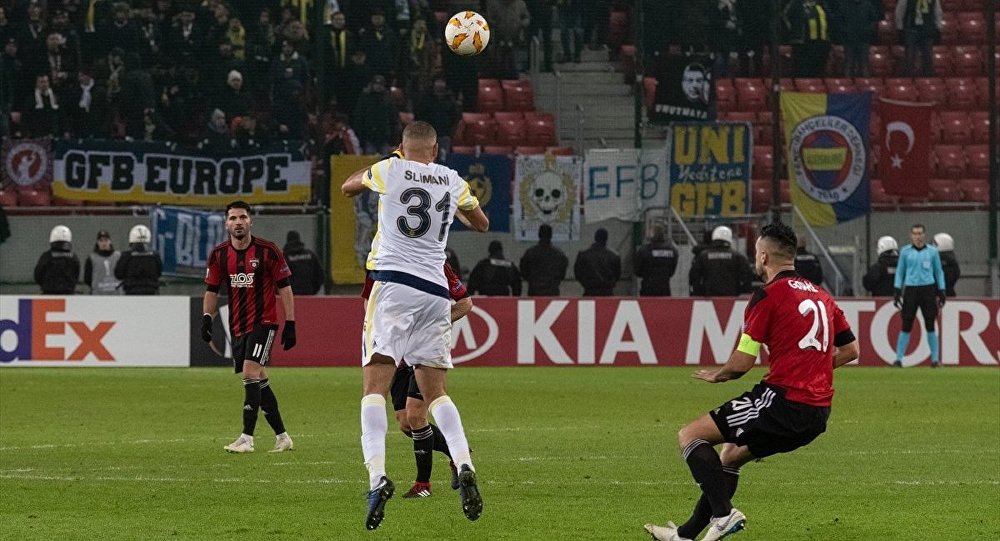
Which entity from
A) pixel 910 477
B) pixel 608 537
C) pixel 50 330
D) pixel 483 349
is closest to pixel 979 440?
pixel 910 477

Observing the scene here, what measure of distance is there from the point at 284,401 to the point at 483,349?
20.0 feet

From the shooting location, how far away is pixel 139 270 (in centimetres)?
2566

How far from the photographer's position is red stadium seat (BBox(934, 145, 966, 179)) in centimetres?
3206

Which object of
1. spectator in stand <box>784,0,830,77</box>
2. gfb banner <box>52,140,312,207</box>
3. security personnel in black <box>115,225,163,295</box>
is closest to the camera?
security personnel in black <box>115,225,163,295</box>

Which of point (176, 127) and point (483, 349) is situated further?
point (176, 127)

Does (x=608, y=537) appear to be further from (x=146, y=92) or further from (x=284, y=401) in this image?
(x=146, y=92)

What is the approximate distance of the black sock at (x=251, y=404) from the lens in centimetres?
1373

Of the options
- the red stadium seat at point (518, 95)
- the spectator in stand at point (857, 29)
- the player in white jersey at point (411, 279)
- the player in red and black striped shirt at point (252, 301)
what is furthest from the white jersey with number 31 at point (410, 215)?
the spectator in stand at point (857, 29)

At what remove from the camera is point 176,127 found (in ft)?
92.8

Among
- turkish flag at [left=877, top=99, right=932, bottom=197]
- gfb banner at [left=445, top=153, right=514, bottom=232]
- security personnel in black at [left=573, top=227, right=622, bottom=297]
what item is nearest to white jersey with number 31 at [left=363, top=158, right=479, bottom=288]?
security personnel in black at [left=573, top=227, right=622, bottom=297]

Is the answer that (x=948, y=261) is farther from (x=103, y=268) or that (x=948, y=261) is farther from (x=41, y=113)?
(x=41, y=113)

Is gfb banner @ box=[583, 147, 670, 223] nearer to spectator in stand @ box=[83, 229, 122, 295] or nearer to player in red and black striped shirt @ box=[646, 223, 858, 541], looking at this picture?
spectator in stand @ box=[83, 229, 122, 295]

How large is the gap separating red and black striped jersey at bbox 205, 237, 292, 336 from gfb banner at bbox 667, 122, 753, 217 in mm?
14836

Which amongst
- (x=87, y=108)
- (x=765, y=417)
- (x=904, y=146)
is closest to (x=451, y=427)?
(x=765, y=417)
